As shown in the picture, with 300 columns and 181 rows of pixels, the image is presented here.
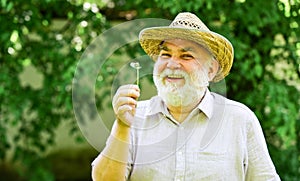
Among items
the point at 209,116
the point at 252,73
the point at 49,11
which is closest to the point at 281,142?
the point at 252,73

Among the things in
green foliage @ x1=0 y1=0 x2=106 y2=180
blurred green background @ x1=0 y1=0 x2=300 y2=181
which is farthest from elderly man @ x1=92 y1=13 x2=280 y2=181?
green foliage @ x1=0 y1=0 x2=106 y2=180

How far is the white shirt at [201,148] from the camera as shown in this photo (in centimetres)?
207

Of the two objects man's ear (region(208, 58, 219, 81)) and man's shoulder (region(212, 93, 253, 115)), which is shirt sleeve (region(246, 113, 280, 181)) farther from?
man's ear (region(208, 58, 219, 81))

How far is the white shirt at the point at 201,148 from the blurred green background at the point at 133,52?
5.10 ft

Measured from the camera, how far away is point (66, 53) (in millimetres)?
4008

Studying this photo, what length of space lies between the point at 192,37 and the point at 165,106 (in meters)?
0.27

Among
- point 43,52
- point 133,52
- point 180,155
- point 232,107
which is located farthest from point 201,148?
point 43,52

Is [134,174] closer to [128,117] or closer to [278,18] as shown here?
[128,117]

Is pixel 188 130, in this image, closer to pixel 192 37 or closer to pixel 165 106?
pixel 165 106

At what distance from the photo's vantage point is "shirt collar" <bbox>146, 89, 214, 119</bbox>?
84.2 inches

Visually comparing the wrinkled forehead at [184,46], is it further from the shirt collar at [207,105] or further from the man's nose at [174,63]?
the shirt collar at [207,105]

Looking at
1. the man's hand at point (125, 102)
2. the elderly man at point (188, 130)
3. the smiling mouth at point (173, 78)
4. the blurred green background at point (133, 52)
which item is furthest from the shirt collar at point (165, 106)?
the blurred green background at point (133, 52)

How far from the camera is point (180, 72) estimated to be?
2.06m

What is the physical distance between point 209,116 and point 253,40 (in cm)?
213
